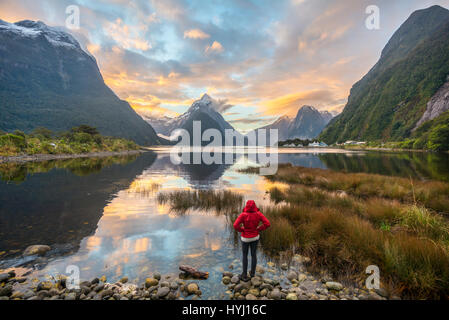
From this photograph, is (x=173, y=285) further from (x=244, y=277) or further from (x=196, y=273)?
(x=244, y=277)

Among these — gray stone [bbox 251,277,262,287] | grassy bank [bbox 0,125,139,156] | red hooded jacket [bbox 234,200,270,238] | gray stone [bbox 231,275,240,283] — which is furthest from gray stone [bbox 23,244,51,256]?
grassy bank [bbox 0,125,139,156]

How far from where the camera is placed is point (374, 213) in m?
11.8

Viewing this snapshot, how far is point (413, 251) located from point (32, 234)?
56.6 feet

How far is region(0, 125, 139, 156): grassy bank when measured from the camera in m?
54.3

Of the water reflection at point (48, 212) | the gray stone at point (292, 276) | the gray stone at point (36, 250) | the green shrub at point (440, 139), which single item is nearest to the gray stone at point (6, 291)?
the gray stone at point (36, 250)

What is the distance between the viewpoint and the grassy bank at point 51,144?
178ft

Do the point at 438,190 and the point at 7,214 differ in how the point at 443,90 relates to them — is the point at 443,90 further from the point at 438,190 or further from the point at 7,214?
the point at 7,214

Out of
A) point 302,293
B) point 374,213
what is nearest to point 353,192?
point 374,213

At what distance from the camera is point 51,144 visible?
2709 inches

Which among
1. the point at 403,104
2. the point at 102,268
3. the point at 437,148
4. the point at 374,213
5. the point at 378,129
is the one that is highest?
the point at 403,104

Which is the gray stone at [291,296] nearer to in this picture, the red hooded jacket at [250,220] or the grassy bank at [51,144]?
the red hooded jacket at [250,220]

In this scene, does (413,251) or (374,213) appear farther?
(374,213)

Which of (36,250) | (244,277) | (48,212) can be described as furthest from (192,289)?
(48,212)

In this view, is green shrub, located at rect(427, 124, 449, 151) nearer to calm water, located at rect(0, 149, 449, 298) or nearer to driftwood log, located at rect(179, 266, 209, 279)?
calm water, located at rect(0, 149, 449, 298)
